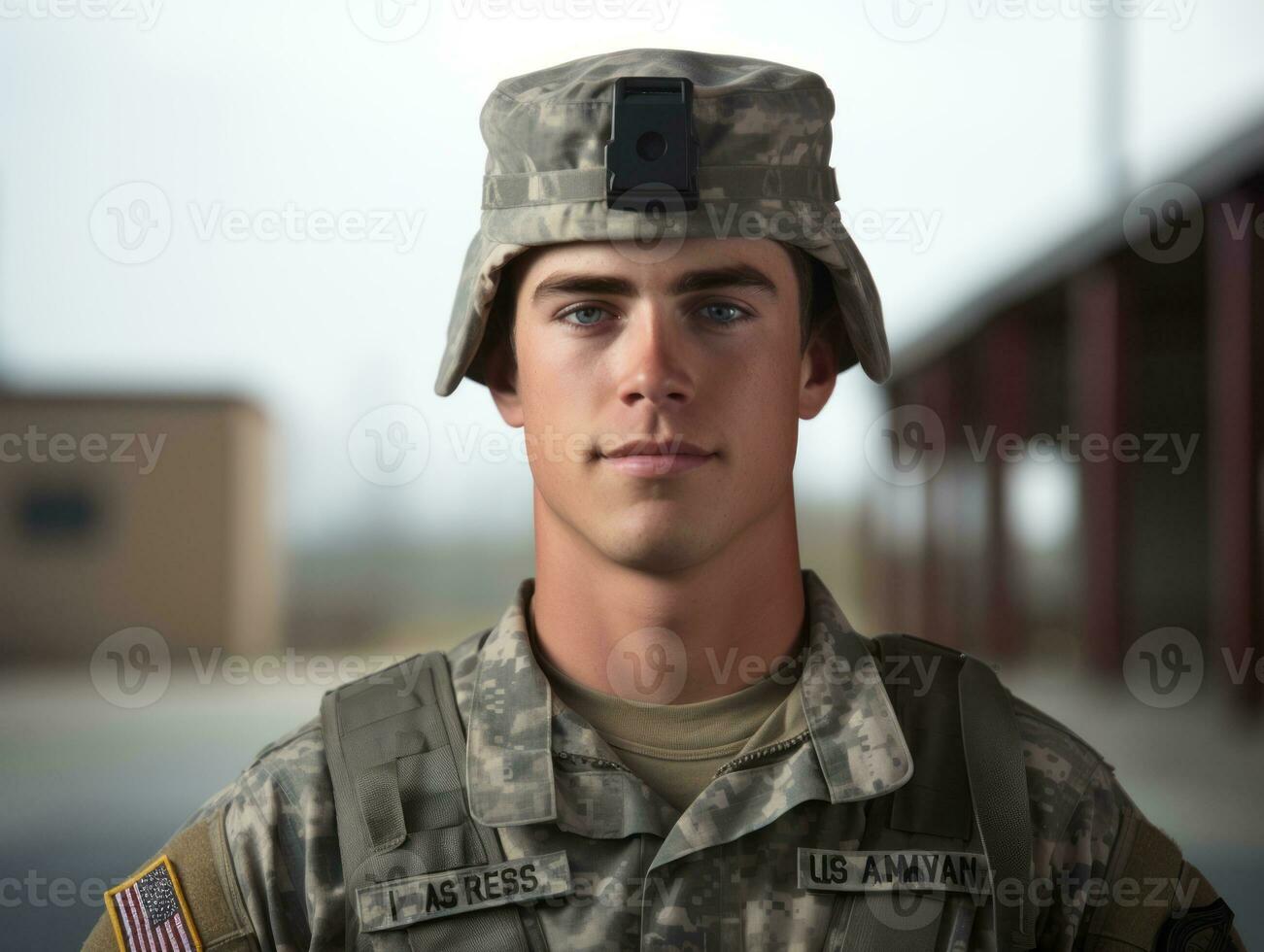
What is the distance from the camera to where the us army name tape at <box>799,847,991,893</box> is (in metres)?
1.26

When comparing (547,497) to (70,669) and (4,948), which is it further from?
(70,669)

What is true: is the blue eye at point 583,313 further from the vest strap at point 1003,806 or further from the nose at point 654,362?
the vest strap at point 1003,806

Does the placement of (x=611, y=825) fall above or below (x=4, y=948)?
above

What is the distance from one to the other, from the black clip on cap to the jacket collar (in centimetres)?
50

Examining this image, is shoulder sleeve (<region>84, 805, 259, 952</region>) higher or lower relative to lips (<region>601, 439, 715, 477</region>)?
lower

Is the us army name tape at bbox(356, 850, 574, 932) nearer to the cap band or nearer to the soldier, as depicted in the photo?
the soldier

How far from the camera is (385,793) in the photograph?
4.18 feet

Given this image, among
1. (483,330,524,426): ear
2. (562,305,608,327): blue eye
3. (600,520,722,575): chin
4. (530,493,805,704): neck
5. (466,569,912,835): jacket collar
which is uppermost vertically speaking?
(562,305,608,327): blue eye

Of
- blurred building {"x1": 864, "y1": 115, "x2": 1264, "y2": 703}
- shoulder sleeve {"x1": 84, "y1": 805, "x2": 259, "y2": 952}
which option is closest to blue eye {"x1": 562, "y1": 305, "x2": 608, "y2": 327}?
shoulder sleeve {"x1": 84, "y1": 805, "x2": 259, "y2": 952}

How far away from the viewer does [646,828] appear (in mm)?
1251

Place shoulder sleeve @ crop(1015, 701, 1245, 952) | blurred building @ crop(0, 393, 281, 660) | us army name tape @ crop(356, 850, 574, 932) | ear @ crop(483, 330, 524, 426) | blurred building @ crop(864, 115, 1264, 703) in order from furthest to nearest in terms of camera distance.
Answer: blurred building @ crop(0, 393, 281, 660)
blurred building @ crop(864, 115, 1264, 703)
ear @ crop(483, 330, 524, 426)
shoulder sleeve @ crop(1015, 701, 1245, 952)
us army name tape @ crop(356, 850, 574, 932)

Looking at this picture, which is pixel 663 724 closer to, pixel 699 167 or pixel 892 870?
pixel 892 870

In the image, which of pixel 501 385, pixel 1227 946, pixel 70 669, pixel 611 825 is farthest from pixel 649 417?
pixel 70 669

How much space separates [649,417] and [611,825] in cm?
42
